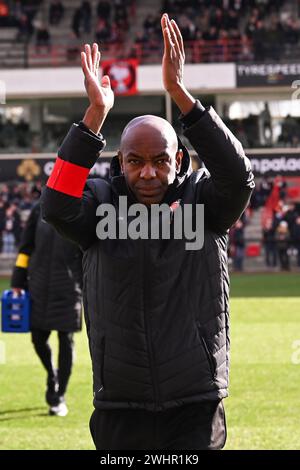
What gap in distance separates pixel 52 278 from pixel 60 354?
26.0 inches

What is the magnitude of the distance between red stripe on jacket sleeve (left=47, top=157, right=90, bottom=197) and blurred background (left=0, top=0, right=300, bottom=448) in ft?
67.0

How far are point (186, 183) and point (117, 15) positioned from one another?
37298mm

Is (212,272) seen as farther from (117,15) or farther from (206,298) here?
(117,15)

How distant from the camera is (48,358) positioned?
8.84 m

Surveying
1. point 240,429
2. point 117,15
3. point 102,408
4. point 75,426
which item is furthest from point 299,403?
point 117,15

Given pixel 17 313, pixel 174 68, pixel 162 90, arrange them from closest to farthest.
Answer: pixel 174 68 → pixel 17 313 → pixel 162 90

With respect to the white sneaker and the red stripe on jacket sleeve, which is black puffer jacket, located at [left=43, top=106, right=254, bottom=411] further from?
the white sneaker

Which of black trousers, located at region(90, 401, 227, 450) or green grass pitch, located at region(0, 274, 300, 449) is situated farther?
green grass pitch, located at region(0, 274, 300, 449)

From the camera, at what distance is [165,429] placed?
3562 mm

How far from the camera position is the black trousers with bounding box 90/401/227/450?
11.6 ft

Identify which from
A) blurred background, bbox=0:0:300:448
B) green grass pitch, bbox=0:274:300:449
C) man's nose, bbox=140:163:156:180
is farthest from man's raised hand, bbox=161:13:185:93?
blurred background, bbox=0:0:300:448

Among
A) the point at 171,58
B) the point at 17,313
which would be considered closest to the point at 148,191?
the point at 171,58

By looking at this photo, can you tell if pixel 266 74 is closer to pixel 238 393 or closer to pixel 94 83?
pixel 238 393

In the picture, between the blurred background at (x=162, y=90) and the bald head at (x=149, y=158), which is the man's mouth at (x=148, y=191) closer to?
the bald head at (x=149, y=158)
